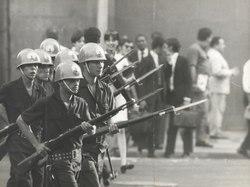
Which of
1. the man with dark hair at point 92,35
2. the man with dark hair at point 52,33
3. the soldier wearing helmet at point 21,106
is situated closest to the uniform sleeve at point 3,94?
the soldier wearing helmet at point 21,106

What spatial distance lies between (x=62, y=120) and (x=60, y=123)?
0.11 ft

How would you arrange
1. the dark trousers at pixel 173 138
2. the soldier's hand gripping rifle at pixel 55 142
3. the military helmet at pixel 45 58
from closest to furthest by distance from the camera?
the soldier's hand gripping rifle at pixel 55 142
the military helmet at pixel 45 58
the dark trousers at pixel 173 138

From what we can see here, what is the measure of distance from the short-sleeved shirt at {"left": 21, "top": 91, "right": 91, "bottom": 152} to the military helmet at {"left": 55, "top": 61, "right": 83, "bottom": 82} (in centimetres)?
17

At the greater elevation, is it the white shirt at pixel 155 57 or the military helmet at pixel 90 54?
the military helmet at pixel 90 54

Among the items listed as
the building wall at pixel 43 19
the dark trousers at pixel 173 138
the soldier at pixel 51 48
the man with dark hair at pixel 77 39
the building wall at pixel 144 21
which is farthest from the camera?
the dark trousers at pixel 173 138

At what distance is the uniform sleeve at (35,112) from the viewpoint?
10875 mm

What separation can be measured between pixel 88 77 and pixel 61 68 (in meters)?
0.61

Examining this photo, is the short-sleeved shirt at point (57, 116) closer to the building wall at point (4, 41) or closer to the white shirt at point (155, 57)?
the building wall at point (4, 41)

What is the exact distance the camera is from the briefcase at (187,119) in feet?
55.7

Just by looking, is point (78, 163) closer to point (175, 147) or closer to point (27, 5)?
point (27, 5)

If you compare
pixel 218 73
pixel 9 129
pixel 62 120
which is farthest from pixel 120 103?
pixel 62 120

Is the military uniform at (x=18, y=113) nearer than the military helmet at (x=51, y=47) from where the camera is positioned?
Yes

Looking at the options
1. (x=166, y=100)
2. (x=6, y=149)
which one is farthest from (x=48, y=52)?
(x=166, y=100)

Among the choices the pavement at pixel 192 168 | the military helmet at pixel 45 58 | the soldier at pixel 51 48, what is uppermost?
the soldier at pixel 51 48
